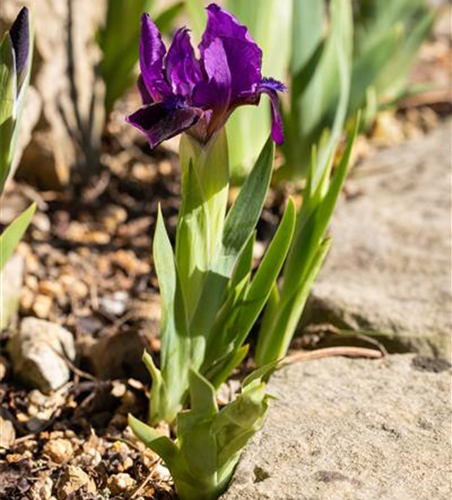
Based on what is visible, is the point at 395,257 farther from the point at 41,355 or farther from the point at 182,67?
the point at 182,67

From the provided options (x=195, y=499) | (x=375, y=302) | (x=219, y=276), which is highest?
(x=219, y=276)

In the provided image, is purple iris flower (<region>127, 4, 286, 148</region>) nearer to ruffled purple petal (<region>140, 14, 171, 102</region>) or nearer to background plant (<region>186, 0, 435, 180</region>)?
ruffled purple petal (<region>140, 14, 171, 102</region>)

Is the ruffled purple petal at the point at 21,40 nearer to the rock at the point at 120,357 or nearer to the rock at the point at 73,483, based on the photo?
the rock at the point at 120,357

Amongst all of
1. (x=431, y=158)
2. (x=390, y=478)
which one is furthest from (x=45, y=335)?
(x=431, y=158)

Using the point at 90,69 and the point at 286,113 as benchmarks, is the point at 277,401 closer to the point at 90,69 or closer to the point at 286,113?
the point at 286,113

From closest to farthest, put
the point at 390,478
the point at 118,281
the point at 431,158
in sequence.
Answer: the point at 390,478 < the point at 118,281 < the point at 431,158

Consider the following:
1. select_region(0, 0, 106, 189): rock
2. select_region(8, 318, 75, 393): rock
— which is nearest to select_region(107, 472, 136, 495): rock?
select_region(8, 318, 75, 393): rock
